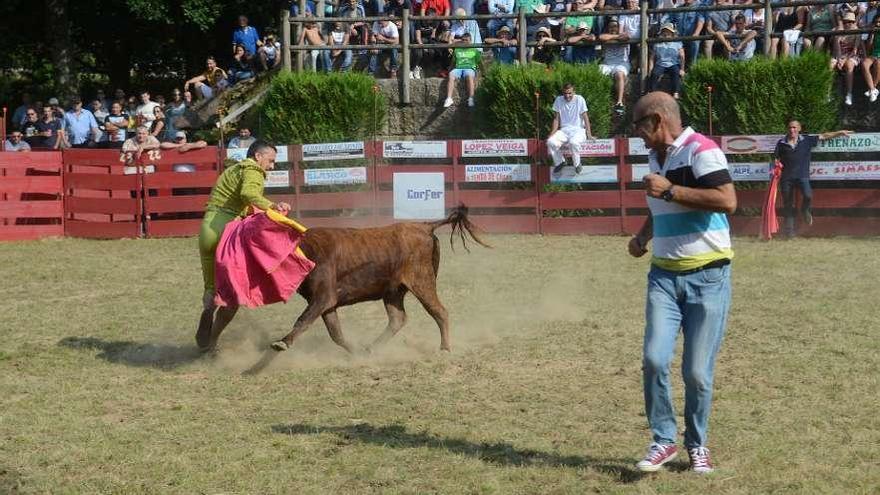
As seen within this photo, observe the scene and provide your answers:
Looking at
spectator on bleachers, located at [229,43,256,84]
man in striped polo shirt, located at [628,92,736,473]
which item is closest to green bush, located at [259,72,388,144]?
spectator on bleachers, located at [229,43,256,84]

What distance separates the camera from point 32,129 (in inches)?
822

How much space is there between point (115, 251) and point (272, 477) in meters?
11.4

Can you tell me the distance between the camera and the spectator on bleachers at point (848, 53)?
17797 mm

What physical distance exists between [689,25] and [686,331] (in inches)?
562

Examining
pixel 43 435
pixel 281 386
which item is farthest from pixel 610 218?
pixel 43 435

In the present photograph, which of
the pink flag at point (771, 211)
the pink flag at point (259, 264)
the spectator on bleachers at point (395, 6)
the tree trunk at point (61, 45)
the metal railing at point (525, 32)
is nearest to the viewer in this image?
the pink flag at point (259, 264)

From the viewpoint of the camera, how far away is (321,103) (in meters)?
19.6

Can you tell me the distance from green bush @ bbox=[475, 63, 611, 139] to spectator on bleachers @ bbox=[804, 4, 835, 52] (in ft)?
10.4

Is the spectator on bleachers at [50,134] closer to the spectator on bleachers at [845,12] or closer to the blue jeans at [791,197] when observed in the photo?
the blue jeans at [791,197]

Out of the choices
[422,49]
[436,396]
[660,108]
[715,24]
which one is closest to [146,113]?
[422,49]

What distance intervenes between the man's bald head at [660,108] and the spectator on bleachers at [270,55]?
1743 centimetres

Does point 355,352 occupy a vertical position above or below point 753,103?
below

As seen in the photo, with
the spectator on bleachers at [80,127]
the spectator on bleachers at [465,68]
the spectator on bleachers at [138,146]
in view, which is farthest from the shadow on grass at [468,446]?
the spectator on bleachers at [80,127]

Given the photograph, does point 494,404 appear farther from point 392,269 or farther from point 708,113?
point 708,113
